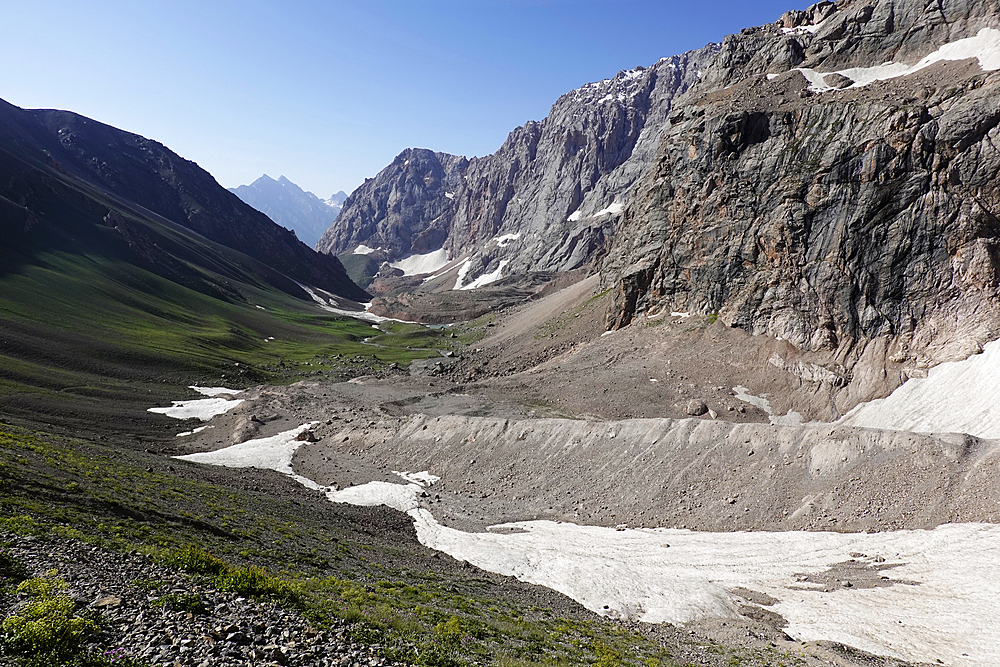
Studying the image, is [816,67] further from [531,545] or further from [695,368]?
[531,545]

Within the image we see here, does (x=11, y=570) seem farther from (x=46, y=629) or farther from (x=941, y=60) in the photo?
(x=941, y=60)

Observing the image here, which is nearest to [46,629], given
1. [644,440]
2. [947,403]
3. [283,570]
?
[283,570]

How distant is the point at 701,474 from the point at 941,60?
70192mm

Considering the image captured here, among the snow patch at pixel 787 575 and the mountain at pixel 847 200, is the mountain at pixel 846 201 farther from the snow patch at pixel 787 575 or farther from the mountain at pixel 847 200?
the snow patch at pixel 787 575

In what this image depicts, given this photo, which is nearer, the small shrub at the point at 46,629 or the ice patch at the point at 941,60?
the small shrub at the point at 46,629

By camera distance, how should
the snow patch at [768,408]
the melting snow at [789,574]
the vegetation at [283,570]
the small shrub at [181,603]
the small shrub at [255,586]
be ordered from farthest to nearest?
the snow patch at [768,408], the melting snow at [789,574], the small shrub at [255,586], the vegetation at [283,570], the small shrub at [181,603]

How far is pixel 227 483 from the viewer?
40.1 m

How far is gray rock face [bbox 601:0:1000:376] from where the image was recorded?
5441 cm

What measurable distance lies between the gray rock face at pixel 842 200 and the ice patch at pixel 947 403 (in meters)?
2.52

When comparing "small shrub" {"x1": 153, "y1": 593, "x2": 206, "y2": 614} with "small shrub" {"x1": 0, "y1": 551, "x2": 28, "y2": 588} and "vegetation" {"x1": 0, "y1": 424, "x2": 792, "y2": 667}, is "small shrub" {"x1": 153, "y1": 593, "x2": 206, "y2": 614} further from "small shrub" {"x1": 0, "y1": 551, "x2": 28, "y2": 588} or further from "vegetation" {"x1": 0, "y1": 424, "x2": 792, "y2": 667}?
"small shrub" {"x1": 0, "y1": 551, "x2": 28, "y2": 588}

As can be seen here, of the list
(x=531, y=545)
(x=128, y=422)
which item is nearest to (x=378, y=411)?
(x=128, y=422)

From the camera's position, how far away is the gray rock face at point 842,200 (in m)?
54.4

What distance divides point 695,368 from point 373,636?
58.4 m

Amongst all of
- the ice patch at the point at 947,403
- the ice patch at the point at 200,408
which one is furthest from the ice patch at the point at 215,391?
the ice patch at the point at 947,403
